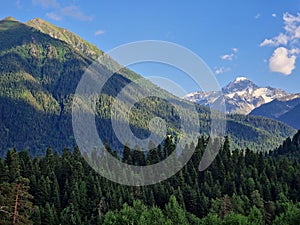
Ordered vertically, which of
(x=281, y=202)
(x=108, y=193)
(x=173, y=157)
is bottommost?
(x=281, y=202)

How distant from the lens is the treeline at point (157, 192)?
134625mm

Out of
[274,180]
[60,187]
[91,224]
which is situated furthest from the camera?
[274,180]

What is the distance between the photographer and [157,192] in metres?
166

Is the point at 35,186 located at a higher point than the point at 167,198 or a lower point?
higher

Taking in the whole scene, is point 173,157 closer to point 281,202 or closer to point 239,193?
point 239,193

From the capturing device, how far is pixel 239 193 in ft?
555

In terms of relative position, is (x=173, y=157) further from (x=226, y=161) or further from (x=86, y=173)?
(x=86, y=173)

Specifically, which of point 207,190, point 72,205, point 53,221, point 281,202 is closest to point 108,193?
point 72,205

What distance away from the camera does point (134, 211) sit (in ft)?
419

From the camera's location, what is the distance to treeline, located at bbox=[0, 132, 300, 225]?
13462cm

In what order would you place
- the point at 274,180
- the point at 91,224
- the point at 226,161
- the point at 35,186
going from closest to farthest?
the point at 91,224 → the point at 35,186 → the point at 274,180 → the point at 226,161

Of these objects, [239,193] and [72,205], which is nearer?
[72,205]

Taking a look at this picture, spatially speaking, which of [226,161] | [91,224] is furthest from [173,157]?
[91,224]

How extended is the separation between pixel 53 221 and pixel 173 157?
73.6 meters
